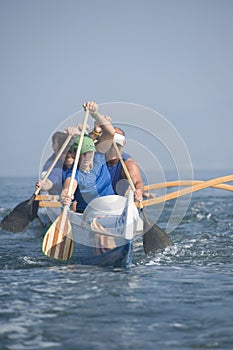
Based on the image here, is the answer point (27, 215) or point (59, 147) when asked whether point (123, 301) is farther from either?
point (59, 147)

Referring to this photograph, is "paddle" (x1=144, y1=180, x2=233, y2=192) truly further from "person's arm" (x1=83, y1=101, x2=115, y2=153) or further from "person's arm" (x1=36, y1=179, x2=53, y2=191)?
"person's arm" (x1=36, y1=179, x2=53, y2=191)

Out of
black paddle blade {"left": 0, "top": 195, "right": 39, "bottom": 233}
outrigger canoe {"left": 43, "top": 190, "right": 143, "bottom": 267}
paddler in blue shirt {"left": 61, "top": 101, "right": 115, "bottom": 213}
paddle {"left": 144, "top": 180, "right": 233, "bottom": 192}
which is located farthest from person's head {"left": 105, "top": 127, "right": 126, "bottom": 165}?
paddle {"left": 144, "top": 180, "right": 233, "bottom": 192}

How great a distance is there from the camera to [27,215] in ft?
32.4

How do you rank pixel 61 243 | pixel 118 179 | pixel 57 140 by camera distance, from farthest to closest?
pixel 57 140 → pixel 118 179 → pixel 61 243

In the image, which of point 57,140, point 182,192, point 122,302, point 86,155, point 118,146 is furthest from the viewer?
point 182,192

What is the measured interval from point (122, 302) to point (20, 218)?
4.11 m

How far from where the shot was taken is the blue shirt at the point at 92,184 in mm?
8609

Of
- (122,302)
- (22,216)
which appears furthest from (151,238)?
(122,302)

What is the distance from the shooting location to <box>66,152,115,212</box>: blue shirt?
861 centimetres

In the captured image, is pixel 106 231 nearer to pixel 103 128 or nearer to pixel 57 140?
pixel 103 128

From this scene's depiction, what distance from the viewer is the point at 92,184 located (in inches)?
341

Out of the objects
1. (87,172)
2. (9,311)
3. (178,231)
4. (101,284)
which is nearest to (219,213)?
(178,231)

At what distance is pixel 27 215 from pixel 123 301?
13.4 ft

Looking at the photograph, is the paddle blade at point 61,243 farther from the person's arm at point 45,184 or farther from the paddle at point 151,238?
the paddle at point 151,238
